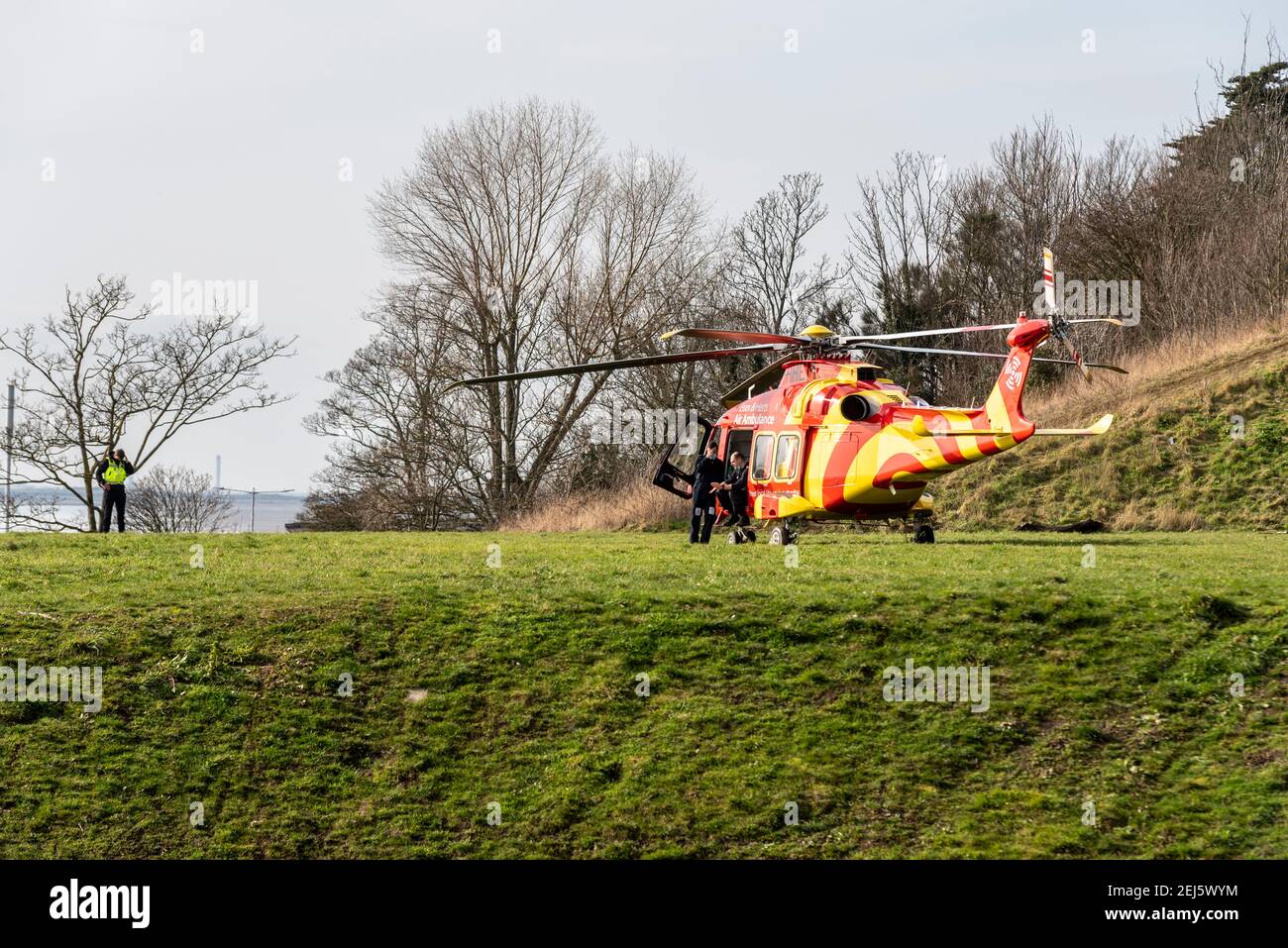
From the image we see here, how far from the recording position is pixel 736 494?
25156 mm

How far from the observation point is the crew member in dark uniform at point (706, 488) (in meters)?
23.7

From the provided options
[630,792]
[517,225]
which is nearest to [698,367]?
[517,225]

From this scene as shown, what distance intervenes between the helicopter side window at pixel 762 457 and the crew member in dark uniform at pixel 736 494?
341 mm

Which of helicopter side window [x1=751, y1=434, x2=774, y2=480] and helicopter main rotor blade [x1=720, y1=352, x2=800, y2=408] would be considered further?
helicopter main rotor blade [x1=720, y1=352, x2=800, y2=408]

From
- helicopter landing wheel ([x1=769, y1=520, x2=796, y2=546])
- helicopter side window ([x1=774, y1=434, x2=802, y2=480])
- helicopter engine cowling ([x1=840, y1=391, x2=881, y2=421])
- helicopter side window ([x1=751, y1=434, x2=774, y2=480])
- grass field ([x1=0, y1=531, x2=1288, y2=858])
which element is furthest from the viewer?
helicopter side window ([x1=751, y1=434, x2=774, y2=480])

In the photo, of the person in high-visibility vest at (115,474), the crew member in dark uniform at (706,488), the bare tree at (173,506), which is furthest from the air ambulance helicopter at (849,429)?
the bare tree at (173,506)

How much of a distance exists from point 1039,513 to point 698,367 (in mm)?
26697

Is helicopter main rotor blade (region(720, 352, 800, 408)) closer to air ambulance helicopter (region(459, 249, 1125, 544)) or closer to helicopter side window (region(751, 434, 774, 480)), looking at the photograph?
air ambulance helicopter (region(459, 249, 1125, 544))

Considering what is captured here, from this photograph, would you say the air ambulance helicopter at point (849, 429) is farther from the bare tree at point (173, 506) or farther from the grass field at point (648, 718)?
the bare tree at point (173, 506)

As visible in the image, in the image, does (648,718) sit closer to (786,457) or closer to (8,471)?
(786,457)

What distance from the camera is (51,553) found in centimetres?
2100

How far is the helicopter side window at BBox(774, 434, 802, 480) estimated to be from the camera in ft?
80.4

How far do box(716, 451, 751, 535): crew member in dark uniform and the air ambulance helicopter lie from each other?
22 cm

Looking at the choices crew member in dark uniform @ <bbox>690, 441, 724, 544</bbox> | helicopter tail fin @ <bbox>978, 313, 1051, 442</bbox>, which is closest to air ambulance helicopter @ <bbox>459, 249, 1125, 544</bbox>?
helicopter tail fin @ <bbox>978, 313, 1051, 442</bbox>
